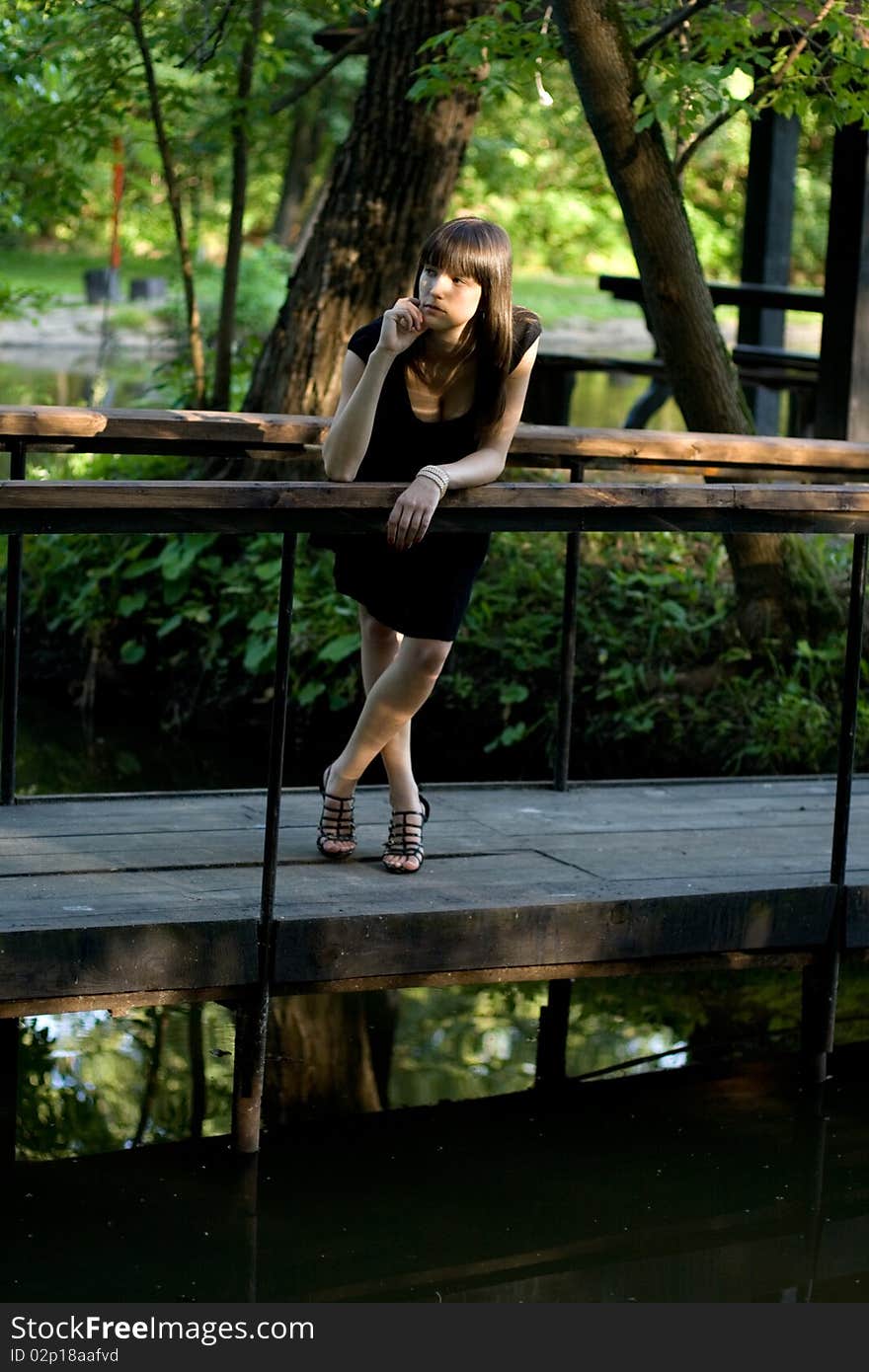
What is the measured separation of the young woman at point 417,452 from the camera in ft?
13.1

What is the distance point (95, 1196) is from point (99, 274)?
82.1 ft

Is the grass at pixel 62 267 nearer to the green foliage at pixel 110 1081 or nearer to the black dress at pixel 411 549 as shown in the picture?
the green foliage at pixel 110 1081

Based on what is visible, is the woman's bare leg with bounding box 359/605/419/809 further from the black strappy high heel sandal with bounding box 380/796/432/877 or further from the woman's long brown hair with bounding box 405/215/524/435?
the woman's long brown hair with bounding box 405/215/524/435

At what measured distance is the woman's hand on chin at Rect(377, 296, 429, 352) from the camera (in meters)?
3.94

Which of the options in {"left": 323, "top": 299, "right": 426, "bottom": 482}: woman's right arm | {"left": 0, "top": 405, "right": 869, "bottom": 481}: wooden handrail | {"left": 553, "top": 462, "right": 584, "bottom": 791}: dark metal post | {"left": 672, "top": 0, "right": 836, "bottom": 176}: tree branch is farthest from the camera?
{"left": 672, "top": 0, "right": 836, "bottom": 176}: tree branch

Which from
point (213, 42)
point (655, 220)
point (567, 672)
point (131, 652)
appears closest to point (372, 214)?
point (213, 42)

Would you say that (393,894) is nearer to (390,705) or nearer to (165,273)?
(390,705)

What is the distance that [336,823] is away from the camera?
4617mm

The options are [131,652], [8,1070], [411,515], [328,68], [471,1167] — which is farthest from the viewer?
[131,652]

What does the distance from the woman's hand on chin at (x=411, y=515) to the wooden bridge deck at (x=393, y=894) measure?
864 mm

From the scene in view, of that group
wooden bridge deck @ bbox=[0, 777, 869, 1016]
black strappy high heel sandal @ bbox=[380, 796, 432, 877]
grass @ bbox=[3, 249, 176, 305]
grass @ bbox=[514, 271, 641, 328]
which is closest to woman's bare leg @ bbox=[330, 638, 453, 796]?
black strappy high heel sandal @ bbox=[380, 796, 432, 877]

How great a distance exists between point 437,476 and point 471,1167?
168cm

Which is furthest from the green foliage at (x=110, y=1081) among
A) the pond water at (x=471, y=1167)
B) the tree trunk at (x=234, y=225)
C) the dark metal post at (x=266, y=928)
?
the tree trunk at (x=234, y=225)

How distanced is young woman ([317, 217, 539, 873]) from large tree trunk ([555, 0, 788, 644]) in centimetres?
238
